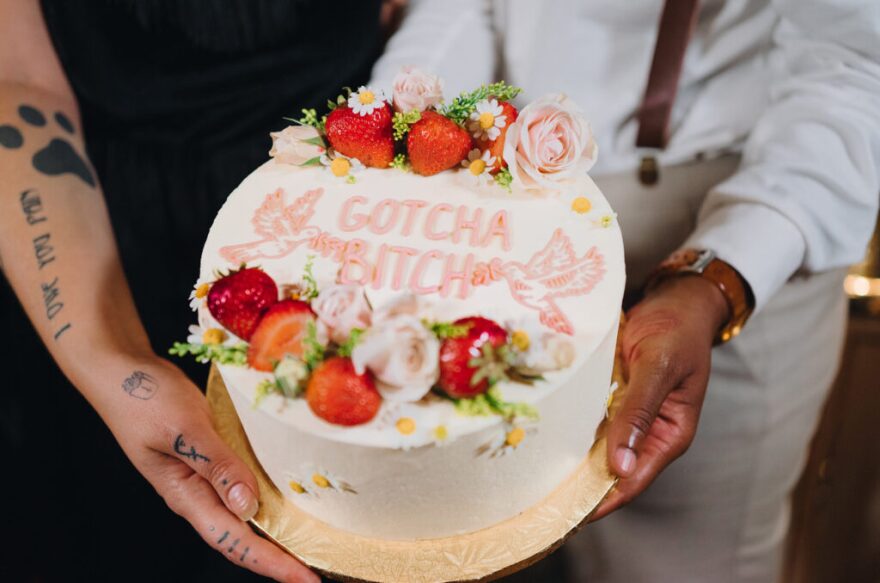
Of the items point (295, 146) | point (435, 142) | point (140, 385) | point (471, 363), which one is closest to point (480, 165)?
point (435, 142)

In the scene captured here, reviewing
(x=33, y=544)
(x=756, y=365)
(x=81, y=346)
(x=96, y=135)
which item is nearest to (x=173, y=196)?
(x=96, y=135)

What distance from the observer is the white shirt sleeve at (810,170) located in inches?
61.6

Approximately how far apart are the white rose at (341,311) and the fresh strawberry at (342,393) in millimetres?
50

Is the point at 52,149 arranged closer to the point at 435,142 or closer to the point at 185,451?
the point at 185,451

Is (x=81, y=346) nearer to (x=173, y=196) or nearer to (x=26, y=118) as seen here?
(x=173, y=196)

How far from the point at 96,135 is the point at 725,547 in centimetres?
222

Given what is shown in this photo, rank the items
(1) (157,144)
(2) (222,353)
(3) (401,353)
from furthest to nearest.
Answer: (1) (157,144) → (2) (222,353) → (3) (401,353)

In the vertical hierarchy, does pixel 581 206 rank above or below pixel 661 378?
above

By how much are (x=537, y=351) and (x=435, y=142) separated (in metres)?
0.50

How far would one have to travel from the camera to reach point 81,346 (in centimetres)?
151

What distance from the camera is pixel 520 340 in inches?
42.4

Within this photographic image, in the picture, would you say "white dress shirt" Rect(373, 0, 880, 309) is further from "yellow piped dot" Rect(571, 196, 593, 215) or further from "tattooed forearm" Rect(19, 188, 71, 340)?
"tattooed forearm" Rect(19, 188, 71, 340)

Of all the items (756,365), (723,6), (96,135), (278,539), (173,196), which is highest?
(723,6)

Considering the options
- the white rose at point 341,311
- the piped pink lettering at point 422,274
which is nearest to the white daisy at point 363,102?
the piped pink lettering at point 422,274
